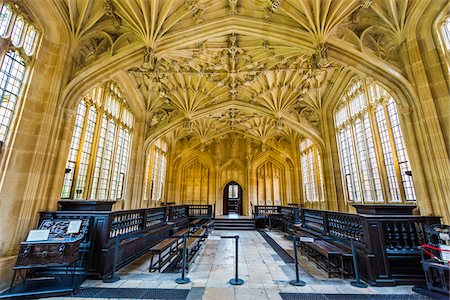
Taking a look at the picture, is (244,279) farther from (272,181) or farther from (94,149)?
(272,181)

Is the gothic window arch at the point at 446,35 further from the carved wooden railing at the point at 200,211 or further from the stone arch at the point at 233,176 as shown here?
the stone arch at the point at 233,176

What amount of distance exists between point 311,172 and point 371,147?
667 centimetres

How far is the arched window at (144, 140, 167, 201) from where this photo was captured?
531 inches

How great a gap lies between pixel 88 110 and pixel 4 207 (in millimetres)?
4343

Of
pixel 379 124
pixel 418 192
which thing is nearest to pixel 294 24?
pixel 379 124

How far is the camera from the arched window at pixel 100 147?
717cm

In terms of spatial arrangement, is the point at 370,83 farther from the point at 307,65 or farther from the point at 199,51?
the point at 199,51

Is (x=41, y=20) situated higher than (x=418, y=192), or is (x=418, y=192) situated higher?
(x=41, y=20)

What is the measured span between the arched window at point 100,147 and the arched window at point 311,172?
39.0 feet

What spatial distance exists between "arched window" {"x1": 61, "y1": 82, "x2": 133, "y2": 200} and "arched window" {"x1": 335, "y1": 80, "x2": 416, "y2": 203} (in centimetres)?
1113

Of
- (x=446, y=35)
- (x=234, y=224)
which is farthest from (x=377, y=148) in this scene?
(x=234, y=224)

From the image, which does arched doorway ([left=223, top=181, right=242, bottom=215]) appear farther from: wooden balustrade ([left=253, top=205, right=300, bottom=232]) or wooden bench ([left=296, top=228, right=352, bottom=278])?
wooden bench ([left=296, top=228, right=352, bottom=278])

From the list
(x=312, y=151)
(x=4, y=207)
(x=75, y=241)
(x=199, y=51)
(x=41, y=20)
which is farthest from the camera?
(x=312, y=151)

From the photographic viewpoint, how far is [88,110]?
25.3 ft
